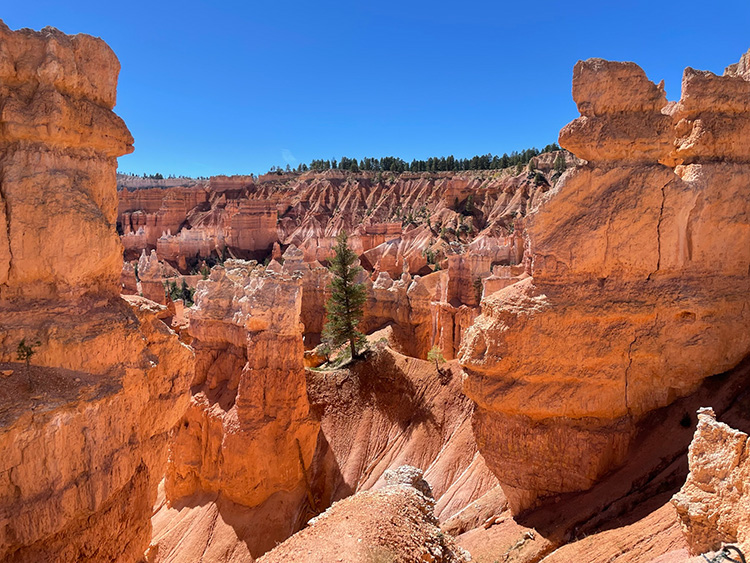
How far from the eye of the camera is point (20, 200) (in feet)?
21.9

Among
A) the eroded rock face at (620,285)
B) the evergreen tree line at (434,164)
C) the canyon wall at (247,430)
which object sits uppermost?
the evergreen tree line at (434,164)

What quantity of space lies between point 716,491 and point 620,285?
4.41 m

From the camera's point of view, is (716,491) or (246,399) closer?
(716,491)

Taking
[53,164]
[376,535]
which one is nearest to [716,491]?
[376,535]

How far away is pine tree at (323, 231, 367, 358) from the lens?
20.9m

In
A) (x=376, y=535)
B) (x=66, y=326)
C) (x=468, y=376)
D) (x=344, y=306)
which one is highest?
(x=66, y=326)

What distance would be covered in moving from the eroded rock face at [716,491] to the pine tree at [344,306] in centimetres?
1575

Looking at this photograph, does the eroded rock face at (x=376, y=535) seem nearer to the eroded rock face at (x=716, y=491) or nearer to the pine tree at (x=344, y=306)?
the eroded rock face at (x=716, y=491)

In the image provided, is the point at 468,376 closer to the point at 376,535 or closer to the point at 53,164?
the point at 376,535

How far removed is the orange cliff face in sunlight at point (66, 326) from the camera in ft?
19.5

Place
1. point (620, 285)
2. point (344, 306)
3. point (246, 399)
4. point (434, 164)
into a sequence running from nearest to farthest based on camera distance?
point (620, 285)
point (246, 399)
point (344, 306)
point (434, 164)

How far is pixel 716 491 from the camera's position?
18.0 ft

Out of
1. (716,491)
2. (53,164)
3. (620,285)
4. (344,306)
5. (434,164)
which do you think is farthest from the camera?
(434,164)

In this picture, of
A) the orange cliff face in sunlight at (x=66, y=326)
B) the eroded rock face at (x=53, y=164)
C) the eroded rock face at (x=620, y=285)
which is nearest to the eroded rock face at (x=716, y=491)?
the eroded rock face at (x=620, y=285)
